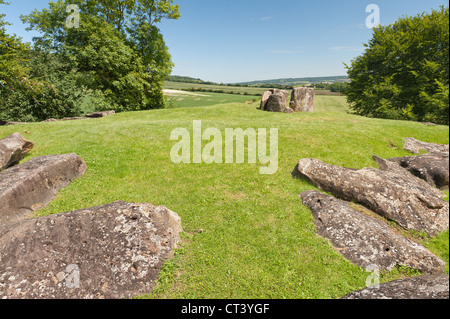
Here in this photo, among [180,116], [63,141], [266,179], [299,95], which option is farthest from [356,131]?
[63,141]

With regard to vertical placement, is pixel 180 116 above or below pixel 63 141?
above

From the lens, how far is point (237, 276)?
6.15 meters

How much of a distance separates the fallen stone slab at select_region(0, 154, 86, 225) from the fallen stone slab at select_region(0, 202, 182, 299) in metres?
2.89

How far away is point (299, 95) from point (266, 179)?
25704mm

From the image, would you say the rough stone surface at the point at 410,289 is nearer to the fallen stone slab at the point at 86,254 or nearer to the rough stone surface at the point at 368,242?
the rough stone surface at the point at 368,242

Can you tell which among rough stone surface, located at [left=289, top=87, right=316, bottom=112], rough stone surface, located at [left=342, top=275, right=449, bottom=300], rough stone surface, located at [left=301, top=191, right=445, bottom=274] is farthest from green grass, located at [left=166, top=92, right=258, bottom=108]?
rough stone surface, located at [left=342, top=275, right=449, bottom=300]

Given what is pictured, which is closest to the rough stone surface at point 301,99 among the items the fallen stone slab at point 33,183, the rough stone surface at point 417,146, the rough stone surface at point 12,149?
the rough stone surface at point 417,146

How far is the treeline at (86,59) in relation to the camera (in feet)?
103

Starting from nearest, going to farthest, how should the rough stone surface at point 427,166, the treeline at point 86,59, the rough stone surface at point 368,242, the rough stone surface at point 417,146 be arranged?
the rough stone surface at point 368,242
the rough stone surface at point 427,166
the rough stone surface at point 417,146
the treeline at point 86,59

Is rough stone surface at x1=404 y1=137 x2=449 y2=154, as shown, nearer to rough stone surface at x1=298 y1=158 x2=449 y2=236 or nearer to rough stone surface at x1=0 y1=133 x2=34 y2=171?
rough stone surface at x1=298 y1=158 x2=449 y2=236

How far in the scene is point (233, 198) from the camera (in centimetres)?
1012

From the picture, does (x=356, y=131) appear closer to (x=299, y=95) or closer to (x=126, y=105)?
(x=299, y=95)

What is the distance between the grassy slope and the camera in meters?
5.95

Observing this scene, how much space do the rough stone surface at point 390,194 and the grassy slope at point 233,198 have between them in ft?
2.62
